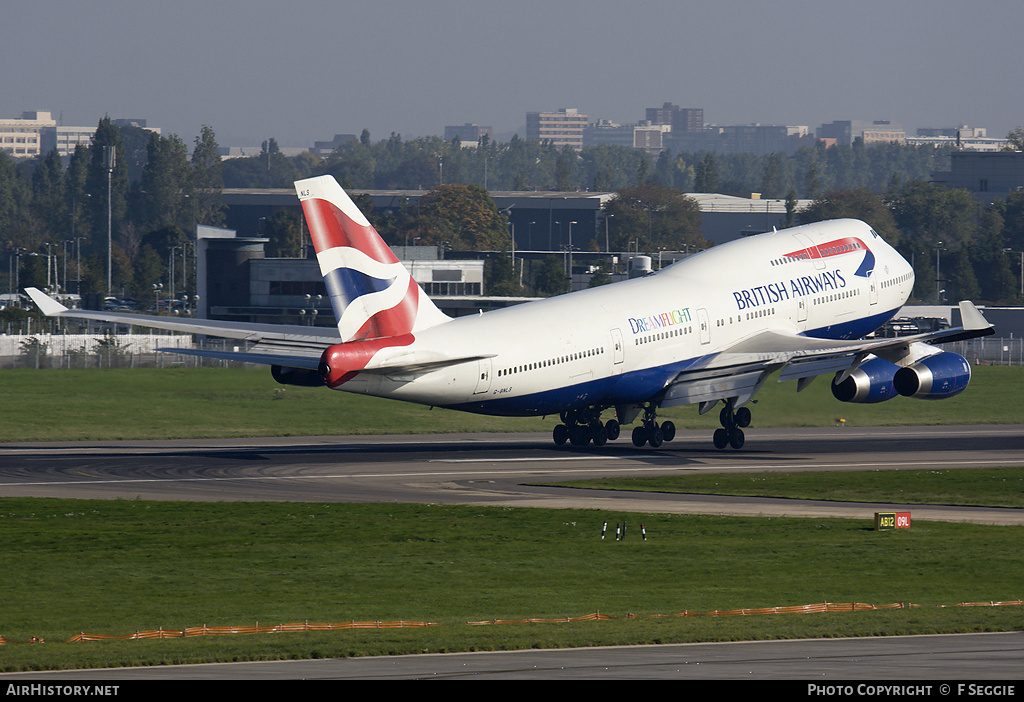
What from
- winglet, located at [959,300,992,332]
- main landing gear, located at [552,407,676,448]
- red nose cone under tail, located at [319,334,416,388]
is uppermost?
winglet, located at [959,300,992,332]

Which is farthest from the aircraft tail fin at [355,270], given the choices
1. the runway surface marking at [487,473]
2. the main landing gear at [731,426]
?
the main landing gear at [731,426]

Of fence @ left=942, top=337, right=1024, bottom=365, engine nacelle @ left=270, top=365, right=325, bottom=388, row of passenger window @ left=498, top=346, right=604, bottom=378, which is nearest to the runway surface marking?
Result: engine nacelle @ left=270, top=365, right=325, bottom=388

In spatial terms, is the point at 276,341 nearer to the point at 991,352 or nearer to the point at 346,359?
the point at 346,359

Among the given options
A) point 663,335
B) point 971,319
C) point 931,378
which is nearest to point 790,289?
point 931,378

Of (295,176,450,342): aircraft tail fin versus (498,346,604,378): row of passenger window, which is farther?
(498,346,604,378): row of passenger window

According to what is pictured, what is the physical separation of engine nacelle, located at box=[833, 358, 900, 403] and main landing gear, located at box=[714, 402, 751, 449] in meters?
4.24

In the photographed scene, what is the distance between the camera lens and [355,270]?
151 ft

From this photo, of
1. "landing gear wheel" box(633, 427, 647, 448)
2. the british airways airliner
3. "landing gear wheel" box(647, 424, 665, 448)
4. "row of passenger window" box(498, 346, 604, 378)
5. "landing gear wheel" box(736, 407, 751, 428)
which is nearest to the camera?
the british airways airliner

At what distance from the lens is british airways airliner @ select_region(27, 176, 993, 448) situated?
46531 millimetres

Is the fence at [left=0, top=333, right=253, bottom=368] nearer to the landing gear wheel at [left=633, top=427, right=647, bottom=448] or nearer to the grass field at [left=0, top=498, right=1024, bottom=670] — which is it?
the landing gear wheel at [left=633, top=427, right=647, bottom=448]

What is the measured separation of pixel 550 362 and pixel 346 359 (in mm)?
10362

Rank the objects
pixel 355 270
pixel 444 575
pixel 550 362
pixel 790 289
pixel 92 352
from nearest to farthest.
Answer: pixel 444 575, pixel 355 270, pixel 550 362, pixel 790 289, pixel 92 352

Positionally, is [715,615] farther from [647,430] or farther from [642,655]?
[647,430]
